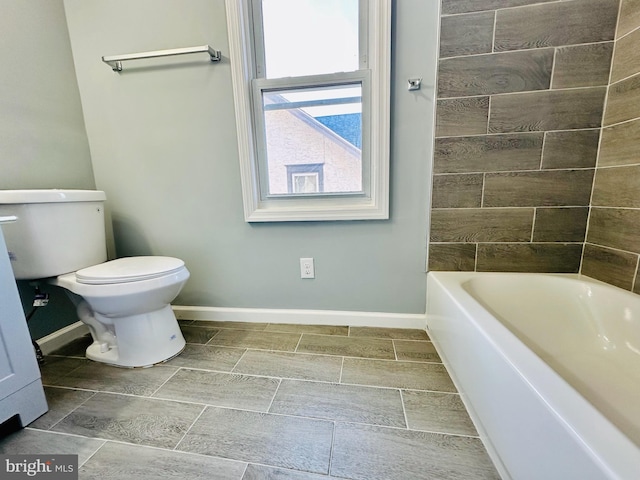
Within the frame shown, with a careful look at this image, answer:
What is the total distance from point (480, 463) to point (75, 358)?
1694 millimetres

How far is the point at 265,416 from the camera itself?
903mm

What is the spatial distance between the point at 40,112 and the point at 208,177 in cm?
82

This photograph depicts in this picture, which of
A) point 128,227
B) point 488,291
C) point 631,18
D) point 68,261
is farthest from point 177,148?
point 631,18

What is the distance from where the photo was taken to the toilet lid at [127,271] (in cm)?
104

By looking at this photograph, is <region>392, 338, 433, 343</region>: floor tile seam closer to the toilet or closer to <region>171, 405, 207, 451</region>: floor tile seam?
<region>171, 405, 207, 451</region>: floor tile seam

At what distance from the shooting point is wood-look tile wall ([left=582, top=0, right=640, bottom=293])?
1.01 m

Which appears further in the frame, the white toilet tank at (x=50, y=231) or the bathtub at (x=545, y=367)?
the white toilet tank at (x=50, y=231)

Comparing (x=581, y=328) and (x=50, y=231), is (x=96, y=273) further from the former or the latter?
(x=581, y=328)

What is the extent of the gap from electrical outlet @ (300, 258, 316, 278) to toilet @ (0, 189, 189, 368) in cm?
59

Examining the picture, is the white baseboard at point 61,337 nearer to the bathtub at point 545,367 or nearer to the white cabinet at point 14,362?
the white cabinet at point 14,362

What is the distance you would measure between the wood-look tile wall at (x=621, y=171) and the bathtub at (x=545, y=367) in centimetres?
12

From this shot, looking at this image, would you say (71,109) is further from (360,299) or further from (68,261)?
(360,299)

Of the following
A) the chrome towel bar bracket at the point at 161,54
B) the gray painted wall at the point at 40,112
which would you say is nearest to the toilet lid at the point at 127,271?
the gray painted wall at the point at 40,112
